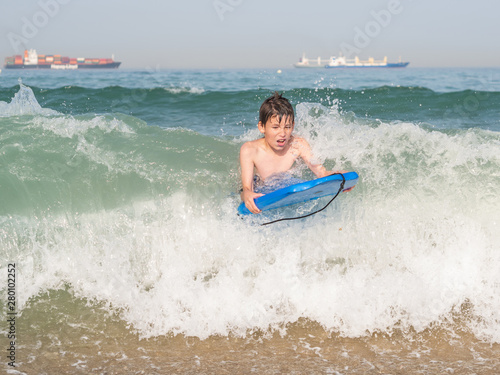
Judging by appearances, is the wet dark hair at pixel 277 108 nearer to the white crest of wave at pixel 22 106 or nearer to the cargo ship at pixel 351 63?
the white crest of wave at pixel 22 106

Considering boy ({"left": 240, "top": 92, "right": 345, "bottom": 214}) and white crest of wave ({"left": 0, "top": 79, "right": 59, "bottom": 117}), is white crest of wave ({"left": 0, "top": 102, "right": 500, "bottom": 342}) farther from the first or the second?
white crest of wave ({"left": 0, "top": 79, "right": 59, "bottom": 117})

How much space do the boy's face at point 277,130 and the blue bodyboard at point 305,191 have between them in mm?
568

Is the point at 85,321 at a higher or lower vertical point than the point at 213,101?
lower

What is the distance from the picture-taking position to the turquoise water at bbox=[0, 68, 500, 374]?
385cm

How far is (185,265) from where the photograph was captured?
170 inches

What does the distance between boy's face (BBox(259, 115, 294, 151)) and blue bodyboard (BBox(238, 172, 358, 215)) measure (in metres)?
0.57

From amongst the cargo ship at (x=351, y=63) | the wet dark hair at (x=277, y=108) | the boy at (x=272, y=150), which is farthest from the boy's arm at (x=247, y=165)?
the cargo ship at (x=351, y=63)

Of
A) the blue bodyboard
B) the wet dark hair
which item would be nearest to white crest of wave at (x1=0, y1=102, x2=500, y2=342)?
the blue bodyboard

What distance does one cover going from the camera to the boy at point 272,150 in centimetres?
408

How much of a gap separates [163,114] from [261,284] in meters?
6.96

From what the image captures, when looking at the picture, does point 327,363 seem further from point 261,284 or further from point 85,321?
point 85,321

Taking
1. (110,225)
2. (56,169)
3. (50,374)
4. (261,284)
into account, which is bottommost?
(50,374)

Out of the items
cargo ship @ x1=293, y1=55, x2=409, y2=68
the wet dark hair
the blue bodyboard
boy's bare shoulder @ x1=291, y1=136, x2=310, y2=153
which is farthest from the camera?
cargo ship @ x1=293, y1=55, x2=409, y2=68

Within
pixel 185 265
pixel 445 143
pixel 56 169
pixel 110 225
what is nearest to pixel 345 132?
pixel 445 143
